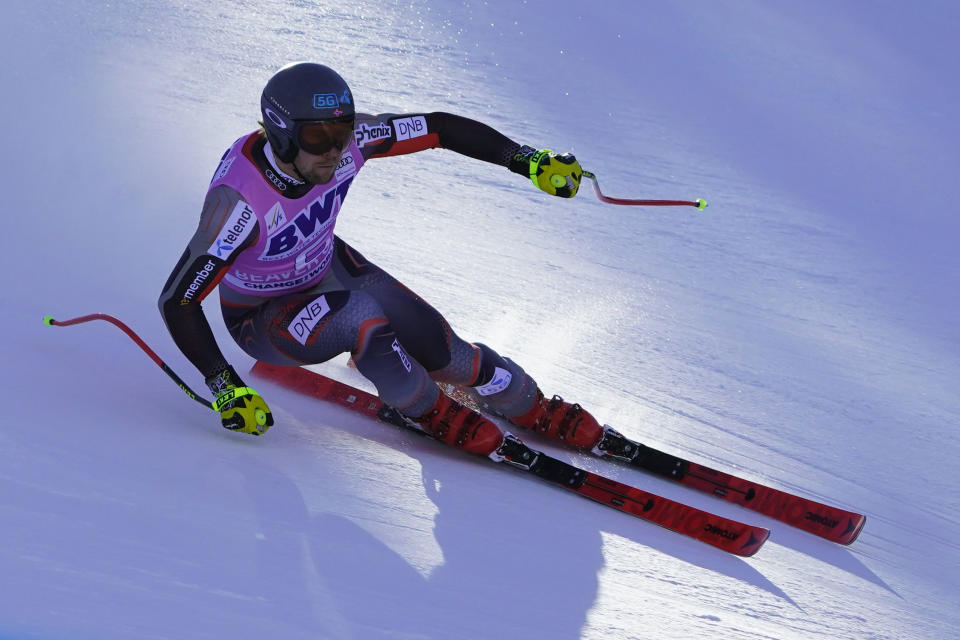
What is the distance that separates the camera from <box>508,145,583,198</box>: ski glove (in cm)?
336

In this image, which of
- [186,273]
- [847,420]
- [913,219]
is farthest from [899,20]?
[186,273]

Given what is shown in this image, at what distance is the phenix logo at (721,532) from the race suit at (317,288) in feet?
2.78

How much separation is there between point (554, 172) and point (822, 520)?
1416 millimetres

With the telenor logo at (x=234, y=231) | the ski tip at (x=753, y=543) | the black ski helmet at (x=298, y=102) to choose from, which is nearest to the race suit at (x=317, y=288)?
the telenor logo at (x=234, y=231)

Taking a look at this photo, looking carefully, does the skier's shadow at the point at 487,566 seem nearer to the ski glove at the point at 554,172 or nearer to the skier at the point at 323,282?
the skier at the point at 323,282

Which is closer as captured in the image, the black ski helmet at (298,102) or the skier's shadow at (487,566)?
the skier's shadow at (487,566)

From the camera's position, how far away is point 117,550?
5.95 ft

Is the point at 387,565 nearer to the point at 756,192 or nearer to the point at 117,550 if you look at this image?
the point at 117,550

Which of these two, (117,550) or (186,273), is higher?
(186,273)

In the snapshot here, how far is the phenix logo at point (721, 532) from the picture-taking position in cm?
273

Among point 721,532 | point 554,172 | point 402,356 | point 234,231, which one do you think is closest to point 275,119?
point 234,231

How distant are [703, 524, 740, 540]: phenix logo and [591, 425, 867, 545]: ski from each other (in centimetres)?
41

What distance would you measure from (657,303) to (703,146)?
8.52 ft

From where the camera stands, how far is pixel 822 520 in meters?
3.04
